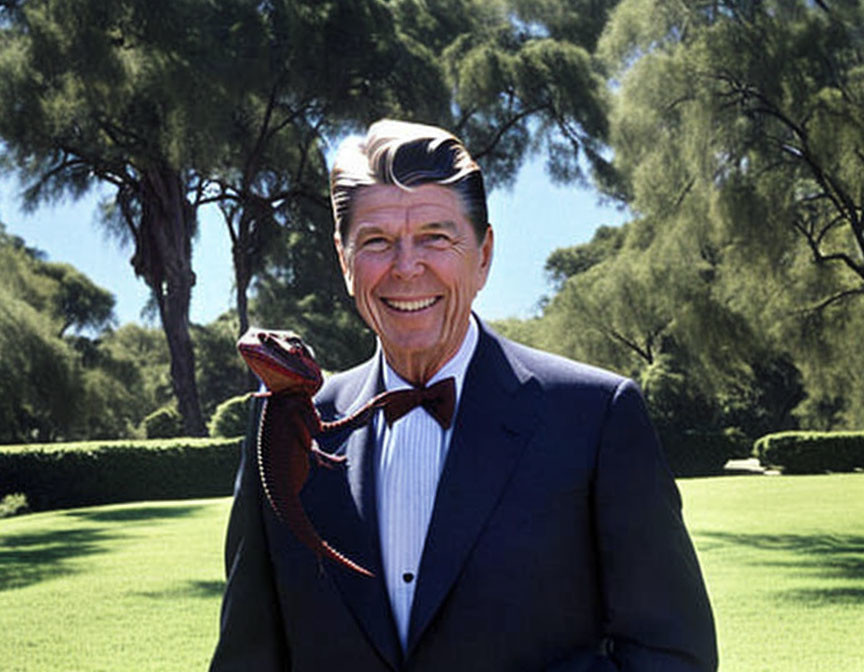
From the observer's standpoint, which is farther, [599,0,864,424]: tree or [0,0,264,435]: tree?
[0,0,264,435]: tree

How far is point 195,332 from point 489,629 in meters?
38.2

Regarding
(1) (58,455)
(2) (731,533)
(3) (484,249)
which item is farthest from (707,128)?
(3) (484,249)

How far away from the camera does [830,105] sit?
15930 mm

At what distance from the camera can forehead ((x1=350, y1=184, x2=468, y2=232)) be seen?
4.89 ft

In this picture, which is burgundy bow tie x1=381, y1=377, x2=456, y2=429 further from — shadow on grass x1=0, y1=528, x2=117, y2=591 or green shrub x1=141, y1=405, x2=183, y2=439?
green shrub x1=141, y1=405, x2=183, y2=439

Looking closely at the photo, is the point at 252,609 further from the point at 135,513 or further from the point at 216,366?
the point at 216,366

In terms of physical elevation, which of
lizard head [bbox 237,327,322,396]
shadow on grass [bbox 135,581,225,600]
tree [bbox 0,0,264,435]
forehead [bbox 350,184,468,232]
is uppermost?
tree [bbox 0,0,264,435]

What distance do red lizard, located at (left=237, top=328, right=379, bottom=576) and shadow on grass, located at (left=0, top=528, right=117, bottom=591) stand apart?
9534 mm

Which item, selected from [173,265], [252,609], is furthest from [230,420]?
[252,609]

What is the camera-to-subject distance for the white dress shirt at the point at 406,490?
4.85 feet

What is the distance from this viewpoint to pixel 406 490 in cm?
152

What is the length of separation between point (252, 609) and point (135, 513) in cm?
1623

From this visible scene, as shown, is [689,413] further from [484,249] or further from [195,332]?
[484,249]

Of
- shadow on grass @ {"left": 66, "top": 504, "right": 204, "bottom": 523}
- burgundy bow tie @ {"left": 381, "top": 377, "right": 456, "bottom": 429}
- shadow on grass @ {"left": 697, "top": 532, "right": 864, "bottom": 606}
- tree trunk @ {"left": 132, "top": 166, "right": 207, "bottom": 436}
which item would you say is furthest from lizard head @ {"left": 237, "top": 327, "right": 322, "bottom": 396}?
tree trunk @ {"left": 132, "top": 166, "right": 207, "bottom": 436}
